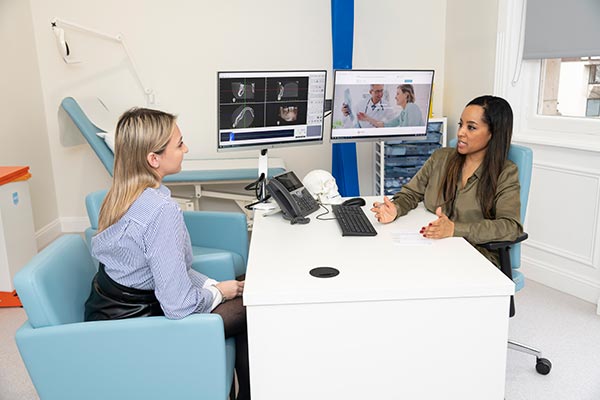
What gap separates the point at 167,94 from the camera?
4066 millimetres

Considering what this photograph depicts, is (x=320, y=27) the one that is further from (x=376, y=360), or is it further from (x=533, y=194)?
(x=376, y=360)

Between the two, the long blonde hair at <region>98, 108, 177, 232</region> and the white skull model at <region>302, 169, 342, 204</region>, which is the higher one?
the long blonde hair at <region>98, 108, 177, 232</region>

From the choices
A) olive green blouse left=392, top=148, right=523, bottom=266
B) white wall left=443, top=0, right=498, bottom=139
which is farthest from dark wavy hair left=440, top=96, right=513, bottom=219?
white wall left=443, top=0, right=498, bottom=139

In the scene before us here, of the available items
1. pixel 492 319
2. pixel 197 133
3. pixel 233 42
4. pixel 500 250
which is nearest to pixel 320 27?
pixel 233 42

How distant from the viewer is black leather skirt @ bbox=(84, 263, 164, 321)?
154 cm

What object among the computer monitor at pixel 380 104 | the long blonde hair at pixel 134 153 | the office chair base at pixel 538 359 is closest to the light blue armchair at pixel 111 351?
the long blonde hair at pixel 134 153

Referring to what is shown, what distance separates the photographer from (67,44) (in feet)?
12.8

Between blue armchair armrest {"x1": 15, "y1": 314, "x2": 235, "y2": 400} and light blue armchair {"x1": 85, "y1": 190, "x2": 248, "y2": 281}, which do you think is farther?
light blue armchair {"x1": 85, "y1": 190, "x2": 248, "y2": 281}

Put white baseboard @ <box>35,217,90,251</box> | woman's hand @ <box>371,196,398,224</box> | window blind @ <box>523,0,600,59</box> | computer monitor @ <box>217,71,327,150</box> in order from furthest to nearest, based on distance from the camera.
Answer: white baseboard @ <box>35,217,90,251</box> < window blind @ <box>523,0,600,59</box> < computer monitor @ <box>217,71,327,150</box> < woman's hand @ <box>371,196,398,224</box>

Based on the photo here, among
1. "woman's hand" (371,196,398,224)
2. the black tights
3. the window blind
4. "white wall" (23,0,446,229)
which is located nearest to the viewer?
the black tights

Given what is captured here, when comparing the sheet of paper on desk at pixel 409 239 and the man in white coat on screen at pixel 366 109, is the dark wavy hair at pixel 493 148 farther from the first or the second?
the man in white coat on screen at pixel 366 109

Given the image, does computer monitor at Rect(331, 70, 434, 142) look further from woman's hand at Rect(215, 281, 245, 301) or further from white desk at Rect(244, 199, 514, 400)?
white desk at Rect(244, 199, 514, 400)

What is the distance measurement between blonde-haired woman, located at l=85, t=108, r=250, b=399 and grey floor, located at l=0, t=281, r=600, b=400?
987mm

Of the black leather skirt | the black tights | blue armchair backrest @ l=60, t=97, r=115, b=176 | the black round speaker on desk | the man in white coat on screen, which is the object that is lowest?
the black tights
